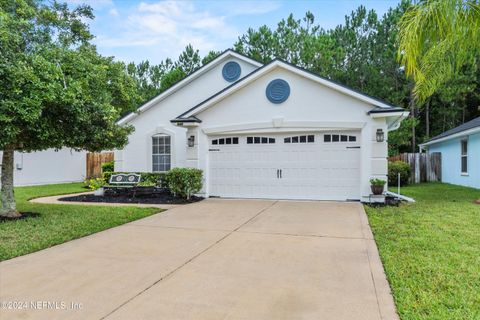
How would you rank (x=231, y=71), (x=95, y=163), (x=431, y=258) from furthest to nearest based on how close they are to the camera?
(x=95, y=163)
(x=231, y=71)
(x=431, y=258)

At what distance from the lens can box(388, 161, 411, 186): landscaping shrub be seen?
16781mm

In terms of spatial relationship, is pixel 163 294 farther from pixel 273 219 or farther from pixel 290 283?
pixel 273 219

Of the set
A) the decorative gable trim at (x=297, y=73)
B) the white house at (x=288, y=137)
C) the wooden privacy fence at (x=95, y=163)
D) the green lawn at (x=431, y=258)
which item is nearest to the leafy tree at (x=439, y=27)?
the decorative gable trim at (x=297, y=73)

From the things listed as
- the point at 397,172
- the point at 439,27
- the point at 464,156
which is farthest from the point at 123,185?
the point at 464,156

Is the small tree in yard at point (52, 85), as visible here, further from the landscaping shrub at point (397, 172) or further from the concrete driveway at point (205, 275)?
the landscaping shrub at point (397, 172)

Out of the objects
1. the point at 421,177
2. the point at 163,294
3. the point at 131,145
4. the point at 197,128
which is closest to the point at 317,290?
the point at 163,294

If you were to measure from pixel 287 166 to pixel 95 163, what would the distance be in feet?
47.8

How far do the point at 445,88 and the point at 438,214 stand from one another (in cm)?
1824

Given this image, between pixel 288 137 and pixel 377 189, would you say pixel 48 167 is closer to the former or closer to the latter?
pixel 288 137

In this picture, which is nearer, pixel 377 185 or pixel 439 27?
pixel 439 27

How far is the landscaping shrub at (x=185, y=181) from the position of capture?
11.7 m

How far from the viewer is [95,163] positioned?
69.4ft

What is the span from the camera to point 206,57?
25.8 metres

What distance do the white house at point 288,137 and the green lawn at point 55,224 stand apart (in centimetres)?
367
